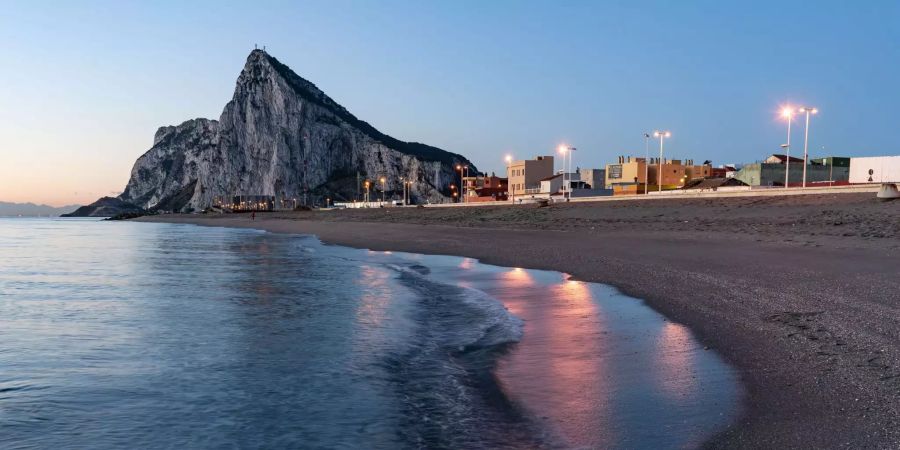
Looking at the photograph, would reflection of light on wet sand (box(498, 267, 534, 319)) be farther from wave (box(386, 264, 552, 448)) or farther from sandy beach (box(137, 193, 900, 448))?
sandy beach (box(137, 193, 900, 448))

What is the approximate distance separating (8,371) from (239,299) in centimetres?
753

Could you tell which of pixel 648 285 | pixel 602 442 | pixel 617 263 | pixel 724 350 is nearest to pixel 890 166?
pixel 617 263

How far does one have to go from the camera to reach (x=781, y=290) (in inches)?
532

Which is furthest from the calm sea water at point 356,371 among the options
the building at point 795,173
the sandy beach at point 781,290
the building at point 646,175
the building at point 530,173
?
the building at point 530,173

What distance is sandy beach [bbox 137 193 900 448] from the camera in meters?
6.07

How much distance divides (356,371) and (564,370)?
3.05 metres

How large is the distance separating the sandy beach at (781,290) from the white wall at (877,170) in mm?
25921

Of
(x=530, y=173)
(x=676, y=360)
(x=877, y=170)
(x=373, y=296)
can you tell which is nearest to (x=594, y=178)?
(x=530, y=173)

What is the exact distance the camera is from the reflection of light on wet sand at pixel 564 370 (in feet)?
20.7

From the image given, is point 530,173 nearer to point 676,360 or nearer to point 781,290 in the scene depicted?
point 781,290

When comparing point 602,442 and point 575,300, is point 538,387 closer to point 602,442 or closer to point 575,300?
point 602,442

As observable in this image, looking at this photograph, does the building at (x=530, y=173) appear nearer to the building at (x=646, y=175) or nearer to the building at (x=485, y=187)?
the building at (x=485, y=187)

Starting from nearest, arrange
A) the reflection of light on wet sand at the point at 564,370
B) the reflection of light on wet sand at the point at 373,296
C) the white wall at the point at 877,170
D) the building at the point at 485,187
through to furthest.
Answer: the reflection of light on wet sand at the point at 564,370
the reflection of light on wet sand at the point at 373,296
the white wall at the point at 877,170
the building at the point at 485,187

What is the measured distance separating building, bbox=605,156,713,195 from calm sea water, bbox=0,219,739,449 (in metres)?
91.3
